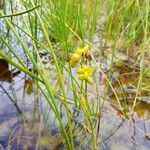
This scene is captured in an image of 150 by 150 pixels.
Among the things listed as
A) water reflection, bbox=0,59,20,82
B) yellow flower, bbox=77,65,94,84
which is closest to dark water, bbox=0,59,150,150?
water reflection, bbox=0,59,20,82

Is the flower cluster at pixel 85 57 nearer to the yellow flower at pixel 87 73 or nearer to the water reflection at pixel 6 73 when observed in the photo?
the yellow flower at pixel 87 73

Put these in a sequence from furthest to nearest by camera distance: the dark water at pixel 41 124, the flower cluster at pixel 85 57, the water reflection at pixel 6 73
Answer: the water reflection at pixel 6 73
the dark water at pixel 41 124
the flower cluster at pixel 85 57

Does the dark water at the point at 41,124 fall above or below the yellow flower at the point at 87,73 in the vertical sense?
below

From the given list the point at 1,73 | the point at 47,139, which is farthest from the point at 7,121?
the point at 1,73

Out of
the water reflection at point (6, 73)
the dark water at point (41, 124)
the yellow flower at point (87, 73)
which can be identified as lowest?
the dark water at point (41, 124)

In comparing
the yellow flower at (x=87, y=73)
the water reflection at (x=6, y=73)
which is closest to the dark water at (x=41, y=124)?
the water reflection at (x=6, y=73)

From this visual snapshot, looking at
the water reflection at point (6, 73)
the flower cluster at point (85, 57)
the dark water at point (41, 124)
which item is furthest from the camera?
the water reflection at point (6, 73)

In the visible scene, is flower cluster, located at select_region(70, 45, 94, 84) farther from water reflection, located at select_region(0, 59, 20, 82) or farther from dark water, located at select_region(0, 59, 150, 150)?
water reflection, located at select_region(0, 59, 20, 82)

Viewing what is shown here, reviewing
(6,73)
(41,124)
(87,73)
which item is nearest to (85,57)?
(87,73)

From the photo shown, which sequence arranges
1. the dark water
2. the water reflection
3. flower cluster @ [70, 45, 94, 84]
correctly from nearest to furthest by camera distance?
1. flower cluster @ [70, 45, 94, 84]
2. the dark water
3. the water reflection

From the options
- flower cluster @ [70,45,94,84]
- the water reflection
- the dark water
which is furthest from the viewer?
the water reflection

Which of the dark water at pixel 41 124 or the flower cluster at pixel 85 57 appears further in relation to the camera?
the dark water at pixel 41 124

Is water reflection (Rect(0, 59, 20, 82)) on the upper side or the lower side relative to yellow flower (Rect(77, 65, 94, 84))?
lower

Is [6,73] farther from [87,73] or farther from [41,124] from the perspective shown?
[87,73]
